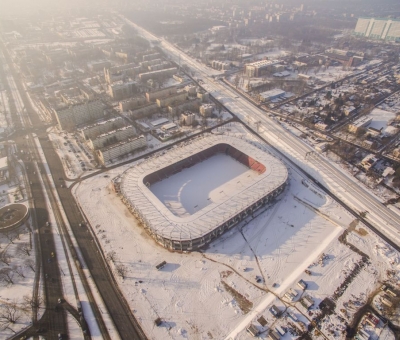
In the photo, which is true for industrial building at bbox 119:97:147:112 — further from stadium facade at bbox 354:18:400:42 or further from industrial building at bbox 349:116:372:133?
stadium facade at bbox 354:18:400:42

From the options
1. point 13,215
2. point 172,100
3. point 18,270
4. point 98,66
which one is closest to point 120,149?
point 13,215

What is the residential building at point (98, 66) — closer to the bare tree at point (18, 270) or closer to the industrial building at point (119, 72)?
the industrial building at point (119, 72)

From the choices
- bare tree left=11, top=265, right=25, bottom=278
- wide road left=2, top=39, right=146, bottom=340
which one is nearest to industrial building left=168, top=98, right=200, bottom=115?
wide road left=2, top=39, right=146, bottom=340

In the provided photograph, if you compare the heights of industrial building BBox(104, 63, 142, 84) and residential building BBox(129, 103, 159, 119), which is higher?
industrial building BBox(104, 63, 142, 84)

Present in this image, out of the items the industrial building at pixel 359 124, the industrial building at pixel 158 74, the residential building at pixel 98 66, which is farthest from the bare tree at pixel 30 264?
the residential building at pixel 98 66

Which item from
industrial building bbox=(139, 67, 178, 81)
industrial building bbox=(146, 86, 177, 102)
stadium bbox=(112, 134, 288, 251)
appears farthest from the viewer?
industrial building bbox=(139, 67, 178, 81)

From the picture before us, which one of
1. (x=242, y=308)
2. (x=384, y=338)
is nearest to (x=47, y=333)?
(x=242, y=308)
